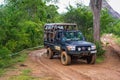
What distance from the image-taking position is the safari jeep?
1672 cm

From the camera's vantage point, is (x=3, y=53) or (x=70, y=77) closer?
(x=70, y=77)

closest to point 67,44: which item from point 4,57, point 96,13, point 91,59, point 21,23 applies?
point 91,59

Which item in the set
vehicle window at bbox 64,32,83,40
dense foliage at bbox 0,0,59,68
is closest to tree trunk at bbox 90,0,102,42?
vehicle window at bbox 64,32,83,40

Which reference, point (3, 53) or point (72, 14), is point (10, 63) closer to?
point (3, 53)

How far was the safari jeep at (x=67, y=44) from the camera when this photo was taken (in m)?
16.7

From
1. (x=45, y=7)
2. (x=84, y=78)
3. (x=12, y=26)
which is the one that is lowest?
(x=84, y=78)

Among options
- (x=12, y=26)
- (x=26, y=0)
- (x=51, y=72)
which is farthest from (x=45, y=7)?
(x=51, y=72)

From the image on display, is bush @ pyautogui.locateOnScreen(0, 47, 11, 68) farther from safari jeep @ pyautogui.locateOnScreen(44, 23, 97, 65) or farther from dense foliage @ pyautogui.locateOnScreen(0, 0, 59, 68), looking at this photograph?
safari jeep @ pyautogui.locateOnScreen(44, 23, 97, 65)

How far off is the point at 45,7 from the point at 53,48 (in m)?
19.1

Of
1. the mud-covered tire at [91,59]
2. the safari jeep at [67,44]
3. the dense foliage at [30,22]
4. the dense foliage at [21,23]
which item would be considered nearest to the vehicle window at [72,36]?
the safari jeep at [67,44]

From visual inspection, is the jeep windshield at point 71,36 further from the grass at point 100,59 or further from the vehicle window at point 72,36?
the grass at point 100,59

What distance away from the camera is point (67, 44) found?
1700 centimetres

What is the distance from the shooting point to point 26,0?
110ft

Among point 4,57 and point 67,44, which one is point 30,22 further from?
point 4,57
